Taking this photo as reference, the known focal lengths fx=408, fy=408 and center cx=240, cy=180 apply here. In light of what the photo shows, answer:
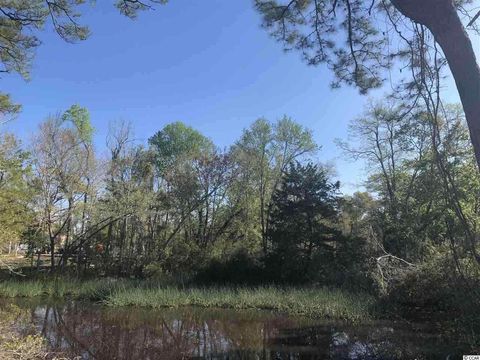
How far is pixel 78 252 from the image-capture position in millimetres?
21953

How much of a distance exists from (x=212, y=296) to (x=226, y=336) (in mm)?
4755

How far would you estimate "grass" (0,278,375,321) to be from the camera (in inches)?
472

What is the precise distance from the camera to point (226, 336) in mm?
9883

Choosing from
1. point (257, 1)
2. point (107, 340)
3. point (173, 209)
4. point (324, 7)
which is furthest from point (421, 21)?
point (173, 209)

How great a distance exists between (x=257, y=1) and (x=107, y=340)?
25.9 feet

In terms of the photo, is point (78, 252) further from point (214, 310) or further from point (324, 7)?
point (324, 7)

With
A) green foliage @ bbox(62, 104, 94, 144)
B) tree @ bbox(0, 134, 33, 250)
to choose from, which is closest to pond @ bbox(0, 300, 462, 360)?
tree @ bbox(0, 134, 33, 250)

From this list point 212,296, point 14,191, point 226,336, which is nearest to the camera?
point 226,336

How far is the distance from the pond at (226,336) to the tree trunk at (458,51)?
5.85 m

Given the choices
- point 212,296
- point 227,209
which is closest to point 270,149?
point 227,209

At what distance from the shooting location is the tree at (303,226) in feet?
58.5

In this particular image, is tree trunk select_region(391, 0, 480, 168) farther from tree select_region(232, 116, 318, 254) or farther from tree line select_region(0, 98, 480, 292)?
tree select_region(232, 116, 318, 254)

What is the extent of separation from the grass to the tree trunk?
9333 mm

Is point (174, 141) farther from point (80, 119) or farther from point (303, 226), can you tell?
point (303, 226)
